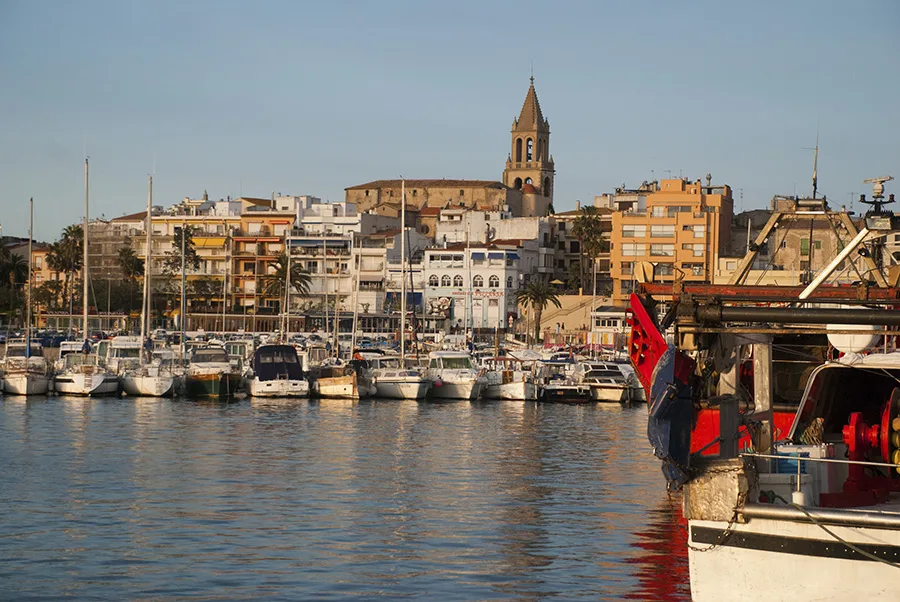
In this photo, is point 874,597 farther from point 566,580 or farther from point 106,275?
point 106,275

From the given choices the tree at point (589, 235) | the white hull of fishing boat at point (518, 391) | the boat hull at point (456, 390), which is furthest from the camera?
the tree at point (589, 235)

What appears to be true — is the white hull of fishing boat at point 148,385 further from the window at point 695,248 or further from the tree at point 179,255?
the tree at point 179,255

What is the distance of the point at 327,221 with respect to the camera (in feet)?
520

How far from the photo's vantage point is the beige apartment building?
12150 cm

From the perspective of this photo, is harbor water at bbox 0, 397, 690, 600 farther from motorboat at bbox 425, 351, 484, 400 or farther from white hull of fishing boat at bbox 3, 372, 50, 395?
motorboat at bbox 425, 351, 484, 400

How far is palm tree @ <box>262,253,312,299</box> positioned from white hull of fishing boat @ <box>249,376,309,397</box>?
76.3 meters

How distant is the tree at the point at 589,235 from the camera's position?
141 m

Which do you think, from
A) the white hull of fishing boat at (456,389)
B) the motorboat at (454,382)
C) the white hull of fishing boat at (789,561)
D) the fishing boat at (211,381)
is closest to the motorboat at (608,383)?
the motorboat at (454,382)

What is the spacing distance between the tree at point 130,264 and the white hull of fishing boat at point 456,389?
9282 cm

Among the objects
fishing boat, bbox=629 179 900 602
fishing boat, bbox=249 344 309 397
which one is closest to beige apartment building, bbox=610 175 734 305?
fishing boat, bbox=249 344 309 397

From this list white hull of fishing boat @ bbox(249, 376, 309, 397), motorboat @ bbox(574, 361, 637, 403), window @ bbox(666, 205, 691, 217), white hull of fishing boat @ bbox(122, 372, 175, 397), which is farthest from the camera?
window @ bbox(666, 205, 691, 217)

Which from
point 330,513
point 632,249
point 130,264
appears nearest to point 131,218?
point 130,264

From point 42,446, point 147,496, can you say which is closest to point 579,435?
point 42,446

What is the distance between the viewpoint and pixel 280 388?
66.1m
